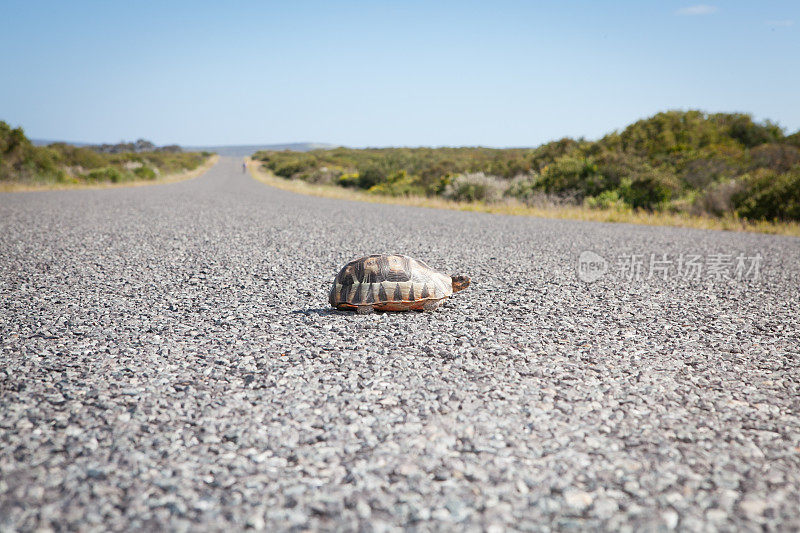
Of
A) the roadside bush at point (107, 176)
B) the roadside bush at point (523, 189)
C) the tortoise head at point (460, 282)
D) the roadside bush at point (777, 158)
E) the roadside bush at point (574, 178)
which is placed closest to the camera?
the tortoise head at point (460, 282)

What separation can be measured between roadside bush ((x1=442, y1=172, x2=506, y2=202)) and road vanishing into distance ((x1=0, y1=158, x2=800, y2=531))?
1588 centimetres

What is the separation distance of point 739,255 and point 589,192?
37.8 ft

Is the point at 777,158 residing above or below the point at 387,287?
above

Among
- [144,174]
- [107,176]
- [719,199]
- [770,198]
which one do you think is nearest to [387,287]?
[770,198]

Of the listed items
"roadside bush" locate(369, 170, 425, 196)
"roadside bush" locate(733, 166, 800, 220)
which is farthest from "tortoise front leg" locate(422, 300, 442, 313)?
"roadside bush" locate(369, 170, 425, 196)

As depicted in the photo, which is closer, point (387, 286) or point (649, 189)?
point (387, 286)

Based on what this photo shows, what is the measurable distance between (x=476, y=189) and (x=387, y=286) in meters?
18.7

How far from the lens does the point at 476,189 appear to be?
22.8 meters

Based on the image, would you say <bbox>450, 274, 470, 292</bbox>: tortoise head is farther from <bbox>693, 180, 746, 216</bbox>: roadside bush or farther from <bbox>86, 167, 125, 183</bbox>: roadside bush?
<bbox>86, 167, 125, 183</bbox>: roadside bush

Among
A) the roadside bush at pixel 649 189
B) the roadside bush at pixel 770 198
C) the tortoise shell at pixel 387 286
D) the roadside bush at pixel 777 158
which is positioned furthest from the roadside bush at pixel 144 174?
the roadside bush at pixel 777 158

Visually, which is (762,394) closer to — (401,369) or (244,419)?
(401,369)

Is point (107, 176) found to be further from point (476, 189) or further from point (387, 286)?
point (387, 286)

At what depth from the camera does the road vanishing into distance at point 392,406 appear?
2170 millimetres

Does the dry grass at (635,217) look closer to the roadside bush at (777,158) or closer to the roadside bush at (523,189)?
the roadside bush at (523,189)
